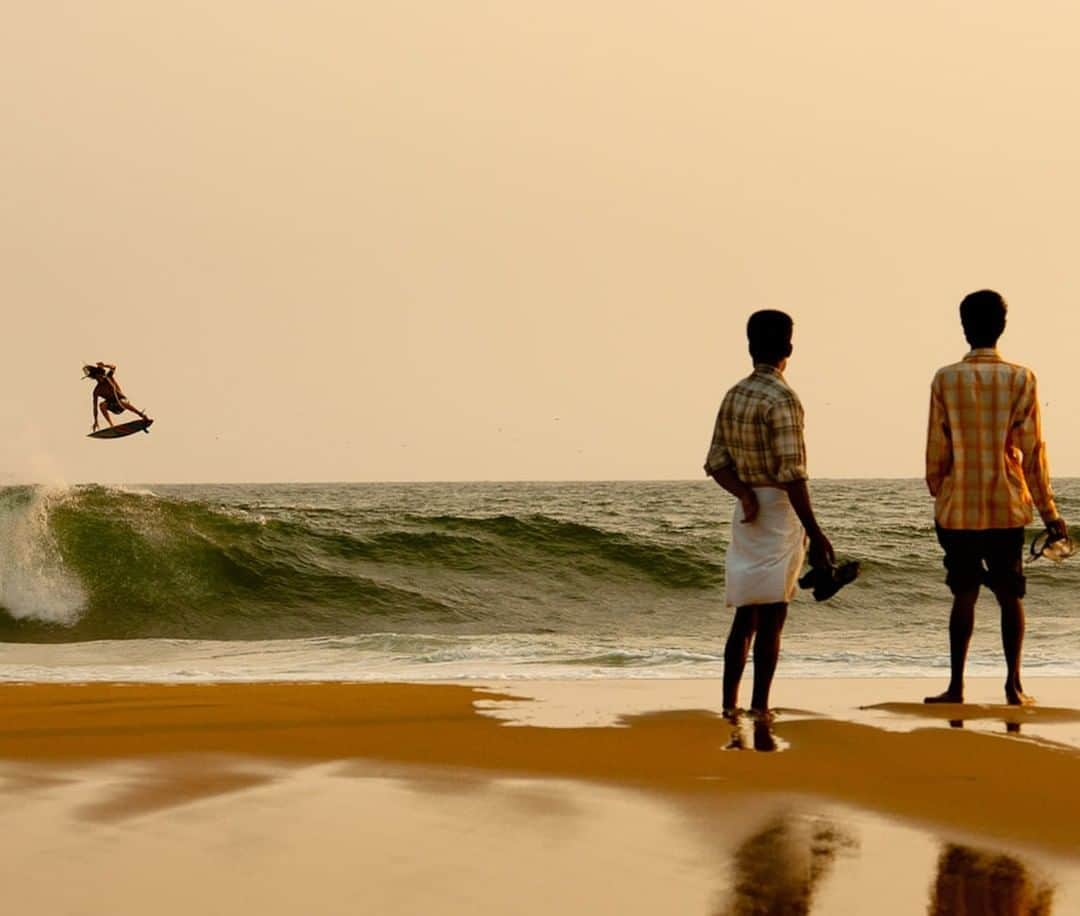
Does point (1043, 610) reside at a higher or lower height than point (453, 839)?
lower

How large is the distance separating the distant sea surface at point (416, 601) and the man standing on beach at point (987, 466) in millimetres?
2073

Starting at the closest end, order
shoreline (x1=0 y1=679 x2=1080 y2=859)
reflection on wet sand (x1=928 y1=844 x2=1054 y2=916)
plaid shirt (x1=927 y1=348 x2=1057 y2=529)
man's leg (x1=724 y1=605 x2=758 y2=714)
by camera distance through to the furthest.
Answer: reflection on wet sand (x1=928 y1=844 x2=1054 y2=916), shoreline (x1=0 y1=679 x2=1080 y2=859), man's leg (x1=724 y1=605 x2=758 y2=714), plaid shirt (x1=927 y1=348 x2=1057 y2=529)

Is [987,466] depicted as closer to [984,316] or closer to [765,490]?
[984,316]

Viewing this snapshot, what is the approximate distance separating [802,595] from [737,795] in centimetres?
1060

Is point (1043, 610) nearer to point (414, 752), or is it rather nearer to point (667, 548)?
point (667, 548)

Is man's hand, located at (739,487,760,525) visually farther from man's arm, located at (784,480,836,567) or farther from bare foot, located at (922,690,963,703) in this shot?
bare foot, located at (922,690,963,703)

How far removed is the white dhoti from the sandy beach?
19.9 inches

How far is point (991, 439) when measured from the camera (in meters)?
6.24

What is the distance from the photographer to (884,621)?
13.7 metres

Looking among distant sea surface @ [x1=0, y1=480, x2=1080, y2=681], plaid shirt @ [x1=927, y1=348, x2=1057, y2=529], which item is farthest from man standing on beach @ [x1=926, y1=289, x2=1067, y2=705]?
distant sea surface @ [x1=0, y1=480, x2=1080, y2=681]

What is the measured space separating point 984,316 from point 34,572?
43.1 feet

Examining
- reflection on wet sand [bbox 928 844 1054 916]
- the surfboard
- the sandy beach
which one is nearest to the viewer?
reflection on wet sand [bbox 928 844 1054 916]

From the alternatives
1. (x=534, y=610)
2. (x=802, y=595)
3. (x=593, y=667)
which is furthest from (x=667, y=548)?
(x=593, y=667)

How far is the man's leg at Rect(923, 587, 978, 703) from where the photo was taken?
636cm
